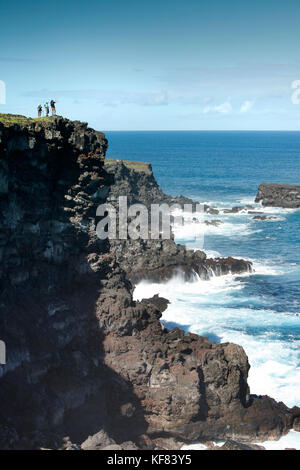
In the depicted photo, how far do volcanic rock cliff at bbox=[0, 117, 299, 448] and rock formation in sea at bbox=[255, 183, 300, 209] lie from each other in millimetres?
73818

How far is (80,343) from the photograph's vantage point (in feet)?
96.4

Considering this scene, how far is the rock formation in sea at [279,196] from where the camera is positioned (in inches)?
3942

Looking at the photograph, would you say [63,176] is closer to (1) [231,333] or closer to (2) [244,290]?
(1) [231,333]

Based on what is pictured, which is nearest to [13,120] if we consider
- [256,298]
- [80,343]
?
[80,343]

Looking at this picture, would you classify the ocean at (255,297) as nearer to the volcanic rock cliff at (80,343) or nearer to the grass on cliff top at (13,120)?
the volcanic rock cliff at (80,343)

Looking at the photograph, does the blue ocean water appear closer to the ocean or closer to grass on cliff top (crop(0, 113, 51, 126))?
the ocean

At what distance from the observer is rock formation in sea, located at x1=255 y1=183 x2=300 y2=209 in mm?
100125

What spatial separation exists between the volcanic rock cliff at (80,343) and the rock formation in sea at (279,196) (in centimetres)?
7382

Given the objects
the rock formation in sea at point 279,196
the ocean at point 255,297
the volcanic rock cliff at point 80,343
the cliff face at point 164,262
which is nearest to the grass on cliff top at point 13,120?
the volcanic rock cliff at point 80,343

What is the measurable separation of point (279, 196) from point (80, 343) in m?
81.4

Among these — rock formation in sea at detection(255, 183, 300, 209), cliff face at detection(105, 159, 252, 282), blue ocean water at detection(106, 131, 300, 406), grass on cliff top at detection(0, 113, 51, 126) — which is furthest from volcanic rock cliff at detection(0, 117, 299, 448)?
rock formation in sea at detection(255, 183, 300, 209)

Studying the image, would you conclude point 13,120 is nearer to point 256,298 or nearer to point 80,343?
point 80,343
